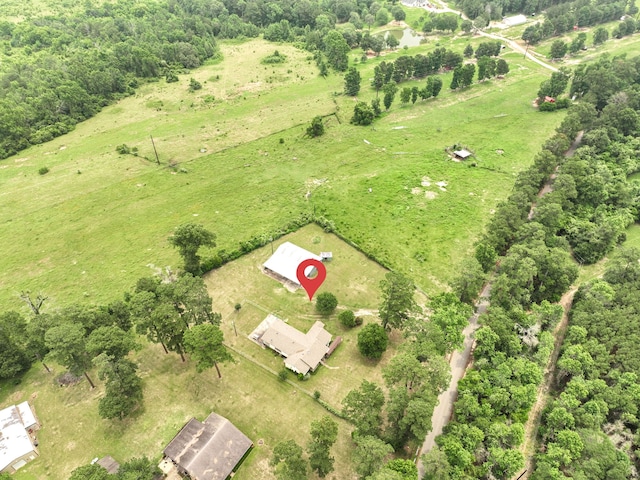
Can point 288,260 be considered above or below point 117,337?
below

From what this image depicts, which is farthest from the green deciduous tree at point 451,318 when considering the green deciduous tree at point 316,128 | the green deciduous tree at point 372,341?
the green deciduous tree at point 316,128

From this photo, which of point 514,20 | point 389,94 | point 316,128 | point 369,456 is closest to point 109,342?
point 369,456

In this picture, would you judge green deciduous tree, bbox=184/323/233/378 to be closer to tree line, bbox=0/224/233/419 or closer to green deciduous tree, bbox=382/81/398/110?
tree line, bbox=0/224/233/419

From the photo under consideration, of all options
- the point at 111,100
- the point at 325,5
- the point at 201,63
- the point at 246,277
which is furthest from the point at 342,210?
the point at 325,5

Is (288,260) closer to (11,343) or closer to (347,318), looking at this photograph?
(347,318)

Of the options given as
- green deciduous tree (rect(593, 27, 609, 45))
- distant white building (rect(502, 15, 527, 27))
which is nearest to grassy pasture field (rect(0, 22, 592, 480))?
green deciduous tree (rect(593, 27, 609, 45))

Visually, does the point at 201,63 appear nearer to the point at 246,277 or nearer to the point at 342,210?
the point at 342,210
